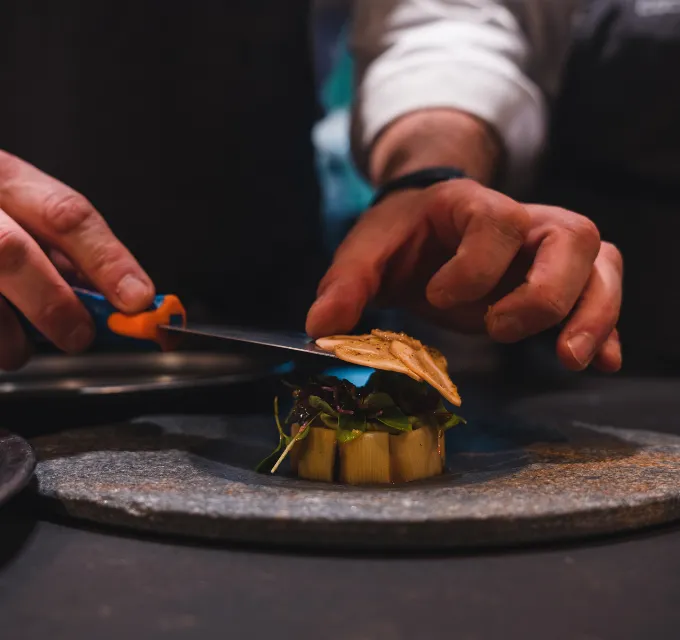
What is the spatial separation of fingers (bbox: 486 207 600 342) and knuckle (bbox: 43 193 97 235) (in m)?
0.68

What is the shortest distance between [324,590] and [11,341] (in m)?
0.88

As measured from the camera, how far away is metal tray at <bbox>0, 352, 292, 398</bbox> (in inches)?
61.5

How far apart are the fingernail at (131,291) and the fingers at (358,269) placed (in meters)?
0.27

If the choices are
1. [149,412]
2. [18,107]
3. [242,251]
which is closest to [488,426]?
[149,412]

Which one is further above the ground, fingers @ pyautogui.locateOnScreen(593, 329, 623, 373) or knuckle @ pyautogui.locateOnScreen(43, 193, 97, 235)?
knuckle @ pyautogui.locateOnScreen(43, 193, 97, 235)

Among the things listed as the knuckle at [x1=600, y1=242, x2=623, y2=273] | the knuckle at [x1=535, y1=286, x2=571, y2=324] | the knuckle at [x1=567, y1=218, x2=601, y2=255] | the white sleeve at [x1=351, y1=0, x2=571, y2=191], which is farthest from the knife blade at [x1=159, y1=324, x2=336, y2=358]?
the white sleeve at [x1=351, y1=0, x2=571, y2=191]

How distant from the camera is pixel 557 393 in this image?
182cm

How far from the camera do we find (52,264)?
4.27 ft

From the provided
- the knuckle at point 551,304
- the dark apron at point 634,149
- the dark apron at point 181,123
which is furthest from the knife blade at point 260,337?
the dark apron at point 634,149

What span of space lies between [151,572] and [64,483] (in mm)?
243

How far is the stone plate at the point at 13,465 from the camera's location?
787 mm

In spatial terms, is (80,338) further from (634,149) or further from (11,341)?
(634,149)

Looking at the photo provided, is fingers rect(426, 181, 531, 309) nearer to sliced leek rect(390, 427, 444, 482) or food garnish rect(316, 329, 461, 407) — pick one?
food garnish rect(316, 329, 461, 407)

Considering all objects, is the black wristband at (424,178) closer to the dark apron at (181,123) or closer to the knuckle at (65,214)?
the knuckle at (65,214)
